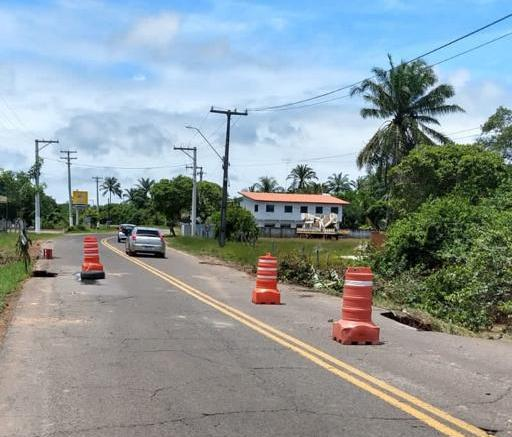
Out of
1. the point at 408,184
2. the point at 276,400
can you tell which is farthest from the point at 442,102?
the point at 276,400

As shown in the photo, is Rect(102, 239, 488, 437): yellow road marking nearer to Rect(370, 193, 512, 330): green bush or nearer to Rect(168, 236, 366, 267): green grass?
Rect(370, 193, 512, 330): green bush

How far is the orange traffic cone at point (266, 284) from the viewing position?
48.0 ft

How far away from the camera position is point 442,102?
150 ft

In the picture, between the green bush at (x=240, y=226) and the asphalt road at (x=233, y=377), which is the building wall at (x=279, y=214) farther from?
the asphalt road at (x=233, y=377)

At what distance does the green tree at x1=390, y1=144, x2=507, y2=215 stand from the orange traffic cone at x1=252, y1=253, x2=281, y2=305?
2076 centimetres

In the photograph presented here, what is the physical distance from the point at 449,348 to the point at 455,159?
27.9 m

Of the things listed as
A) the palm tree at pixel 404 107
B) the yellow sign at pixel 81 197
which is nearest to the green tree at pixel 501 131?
the palm tree at pixel 404 107

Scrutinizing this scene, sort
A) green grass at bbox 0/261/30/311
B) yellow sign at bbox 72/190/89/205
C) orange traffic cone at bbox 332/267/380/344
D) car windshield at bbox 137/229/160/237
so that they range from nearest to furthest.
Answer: orange traffic cone at bbox 332/267/380/344
green grass at bbox 0/261/30/311
car windshield at bbox 137/229/160/237
yellow sign at bbox 72/190/89/205

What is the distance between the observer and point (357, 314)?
9789 millimetres

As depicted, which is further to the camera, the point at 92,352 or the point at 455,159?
the point at 455,159

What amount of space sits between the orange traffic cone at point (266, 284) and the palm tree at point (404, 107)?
31.9 metres

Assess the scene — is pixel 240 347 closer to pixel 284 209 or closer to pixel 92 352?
pixel 92 352

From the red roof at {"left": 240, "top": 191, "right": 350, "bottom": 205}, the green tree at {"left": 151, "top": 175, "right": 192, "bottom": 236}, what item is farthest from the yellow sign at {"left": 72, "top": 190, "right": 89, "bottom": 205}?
the green tree at {"left": 151, "top": 175, "right": 192, "bottom": 236}

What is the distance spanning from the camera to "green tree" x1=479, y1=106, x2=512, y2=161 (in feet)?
147
